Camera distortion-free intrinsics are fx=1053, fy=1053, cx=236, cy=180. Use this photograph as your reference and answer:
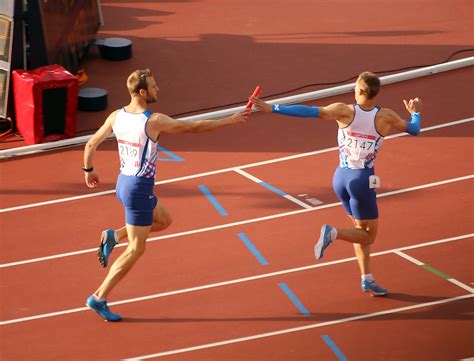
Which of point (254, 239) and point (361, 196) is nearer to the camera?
point (361, 196)

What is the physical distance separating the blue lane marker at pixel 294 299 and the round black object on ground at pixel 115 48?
7.99m

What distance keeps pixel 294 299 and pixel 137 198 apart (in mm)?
1996

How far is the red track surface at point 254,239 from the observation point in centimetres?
991

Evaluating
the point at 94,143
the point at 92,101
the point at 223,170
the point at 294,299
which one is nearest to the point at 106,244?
the point at 94,143

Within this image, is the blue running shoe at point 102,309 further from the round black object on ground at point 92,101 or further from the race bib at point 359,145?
the round black object on ground at point 92,101

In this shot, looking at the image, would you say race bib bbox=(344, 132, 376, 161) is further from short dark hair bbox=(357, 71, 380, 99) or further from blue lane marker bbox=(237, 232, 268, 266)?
blue lane marker bbox=(237, 232, 268, 266)

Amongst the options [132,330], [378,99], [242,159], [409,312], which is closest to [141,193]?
[132,330]

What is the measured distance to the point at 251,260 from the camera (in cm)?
1140

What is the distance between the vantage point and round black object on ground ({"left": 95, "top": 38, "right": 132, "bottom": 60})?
58.1ft

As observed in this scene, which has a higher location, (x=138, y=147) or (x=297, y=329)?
(x=138, y=147)

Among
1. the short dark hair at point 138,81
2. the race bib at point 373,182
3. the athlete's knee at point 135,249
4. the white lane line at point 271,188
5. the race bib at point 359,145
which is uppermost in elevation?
the short dark hair at point 138,81

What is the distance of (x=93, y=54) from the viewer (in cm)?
1817

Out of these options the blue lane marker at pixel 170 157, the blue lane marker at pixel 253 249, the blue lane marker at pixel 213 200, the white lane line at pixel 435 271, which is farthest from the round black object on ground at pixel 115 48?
the white lane line at pixel 435 271

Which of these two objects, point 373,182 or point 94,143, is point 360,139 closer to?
point 373,182
